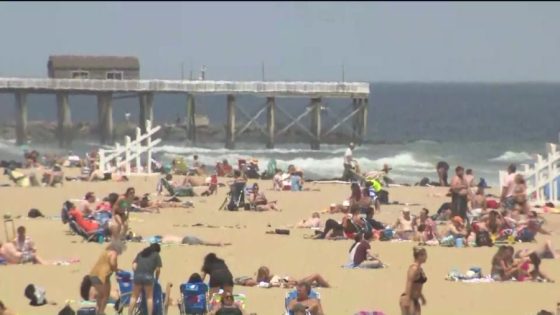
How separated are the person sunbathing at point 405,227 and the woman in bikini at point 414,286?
628cm

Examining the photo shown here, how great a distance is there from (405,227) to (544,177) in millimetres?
5042

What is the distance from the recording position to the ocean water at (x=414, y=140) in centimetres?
4425

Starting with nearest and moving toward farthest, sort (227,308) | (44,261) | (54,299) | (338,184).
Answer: (227,308) < (54,299) < (44,261) < (338,184)

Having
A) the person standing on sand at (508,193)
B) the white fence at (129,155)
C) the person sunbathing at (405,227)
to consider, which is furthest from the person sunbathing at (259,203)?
the white fence at (129,155)

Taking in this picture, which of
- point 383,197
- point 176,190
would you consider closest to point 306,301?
point 383,197

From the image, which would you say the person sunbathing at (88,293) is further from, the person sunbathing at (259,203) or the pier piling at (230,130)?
the pier piling at (230,130)

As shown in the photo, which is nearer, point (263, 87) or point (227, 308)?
point (227, 308)

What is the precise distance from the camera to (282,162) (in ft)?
141

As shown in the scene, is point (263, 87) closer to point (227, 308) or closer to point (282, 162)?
point (282, 162)

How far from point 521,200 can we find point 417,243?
7.66 feet

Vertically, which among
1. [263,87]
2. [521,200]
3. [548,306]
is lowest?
[548,306]

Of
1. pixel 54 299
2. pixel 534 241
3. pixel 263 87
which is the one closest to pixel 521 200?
pixel 534 241

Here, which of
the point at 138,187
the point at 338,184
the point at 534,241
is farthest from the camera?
the point at 338,184

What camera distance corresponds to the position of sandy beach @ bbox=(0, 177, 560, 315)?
14.8 m
